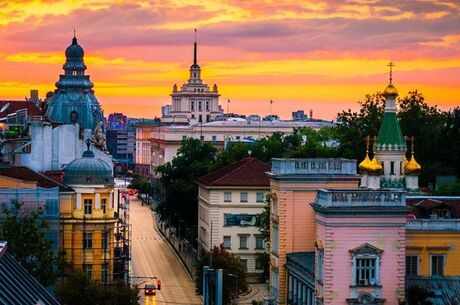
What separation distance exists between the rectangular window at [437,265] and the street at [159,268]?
68.8ft

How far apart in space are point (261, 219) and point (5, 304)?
6206cm

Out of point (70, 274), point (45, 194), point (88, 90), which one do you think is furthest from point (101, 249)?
point (88, 90)

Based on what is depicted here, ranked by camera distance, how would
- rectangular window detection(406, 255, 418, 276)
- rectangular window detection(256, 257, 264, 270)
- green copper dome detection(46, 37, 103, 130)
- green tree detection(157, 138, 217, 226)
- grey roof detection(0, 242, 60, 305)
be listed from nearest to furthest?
grey roof detection(0, 242, 60, 305)
rectangular window detection(406, 255, 418, 276)
rectangular window detection(256, 257, 264, 270)
green copper dome detection(46, 37, 103, 130)
green tree detection(157, 138, 217, 226)

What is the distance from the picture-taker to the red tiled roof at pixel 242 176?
104m

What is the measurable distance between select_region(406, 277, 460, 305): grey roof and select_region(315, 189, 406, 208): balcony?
4.10 metres

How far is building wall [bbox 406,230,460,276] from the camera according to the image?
6856cm

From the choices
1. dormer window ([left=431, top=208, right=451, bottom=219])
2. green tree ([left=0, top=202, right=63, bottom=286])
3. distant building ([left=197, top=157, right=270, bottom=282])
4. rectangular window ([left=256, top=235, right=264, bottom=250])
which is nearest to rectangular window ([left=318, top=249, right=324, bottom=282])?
dormer window ([left=431, top=208, right=451, bottom=219])

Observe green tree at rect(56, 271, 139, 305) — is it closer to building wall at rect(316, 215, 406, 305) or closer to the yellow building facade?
building wall at rect(316, 215, 406, 305)

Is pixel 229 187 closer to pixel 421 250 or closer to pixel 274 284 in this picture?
pixel 274 284

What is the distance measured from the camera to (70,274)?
71188 millimetres

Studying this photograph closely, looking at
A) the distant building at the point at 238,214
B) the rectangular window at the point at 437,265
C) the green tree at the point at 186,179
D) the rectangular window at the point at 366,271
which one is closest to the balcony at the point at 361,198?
the rectangular window at the point at 366,271

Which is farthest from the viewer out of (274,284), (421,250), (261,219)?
(261,219)

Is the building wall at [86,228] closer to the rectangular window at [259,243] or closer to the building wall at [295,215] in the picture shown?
the building wall at [295,215]

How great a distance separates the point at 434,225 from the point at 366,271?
7219mm
